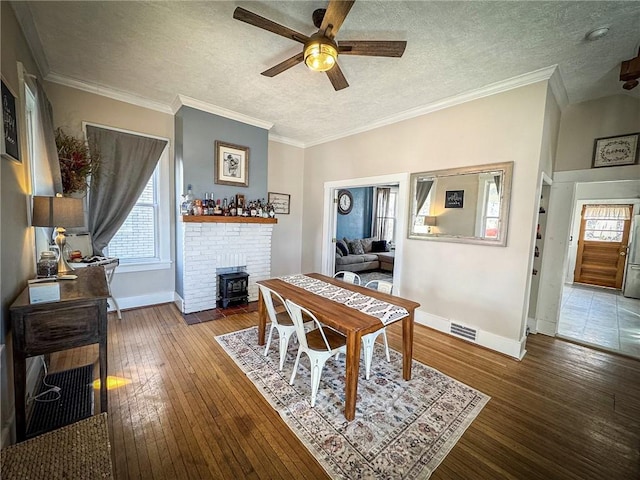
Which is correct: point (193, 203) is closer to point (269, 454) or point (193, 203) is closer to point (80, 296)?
point (80, 296)

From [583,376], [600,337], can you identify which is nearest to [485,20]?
[583,376]

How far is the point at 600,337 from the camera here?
317cm

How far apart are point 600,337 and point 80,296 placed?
5.34 meters

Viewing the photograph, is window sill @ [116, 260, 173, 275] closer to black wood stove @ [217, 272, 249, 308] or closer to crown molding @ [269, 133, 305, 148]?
black wood stove @ [217, 272, 249, 308]

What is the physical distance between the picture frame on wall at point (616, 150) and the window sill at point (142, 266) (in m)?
5.55

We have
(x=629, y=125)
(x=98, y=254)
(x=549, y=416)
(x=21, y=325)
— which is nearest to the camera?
(x=21, y=325)

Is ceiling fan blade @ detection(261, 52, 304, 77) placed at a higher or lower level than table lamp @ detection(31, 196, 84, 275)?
higher

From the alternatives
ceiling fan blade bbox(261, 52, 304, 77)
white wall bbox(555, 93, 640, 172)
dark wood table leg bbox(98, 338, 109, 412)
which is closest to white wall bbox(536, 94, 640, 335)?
white wall bbox(555, 93, 640, 172)

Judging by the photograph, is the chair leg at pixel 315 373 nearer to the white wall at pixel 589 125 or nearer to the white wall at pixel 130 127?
the white wall at pixel 130 127

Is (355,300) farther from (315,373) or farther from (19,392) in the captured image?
(19,392)

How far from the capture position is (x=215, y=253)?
366cm

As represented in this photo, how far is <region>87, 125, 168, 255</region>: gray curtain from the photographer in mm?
3098

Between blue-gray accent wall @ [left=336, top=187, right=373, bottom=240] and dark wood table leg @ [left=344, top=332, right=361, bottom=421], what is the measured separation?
5255 millimetres

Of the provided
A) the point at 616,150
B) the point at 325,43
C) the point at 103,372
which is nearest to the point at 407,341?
the point at 103,372
